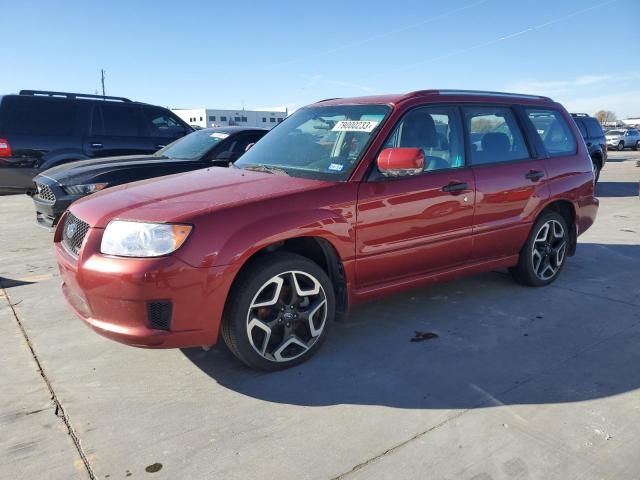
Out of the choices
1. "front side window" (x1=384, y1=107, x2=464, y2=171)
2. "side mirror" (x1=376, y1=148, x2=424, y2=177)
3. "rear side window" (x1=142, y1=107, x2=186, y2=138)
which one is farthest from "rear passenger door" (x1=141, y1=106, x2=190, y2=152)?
"side mirror" (x1=376, y1=148, x2=424, y2=177)

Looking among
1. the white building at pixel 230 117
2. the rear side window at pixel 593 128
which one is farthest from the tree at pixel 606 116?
the rear side window at pixel 593 128

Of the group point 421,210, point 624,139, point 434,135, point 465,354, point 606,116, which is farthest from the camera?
point 606,116

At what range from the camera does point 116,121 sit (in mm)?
8391

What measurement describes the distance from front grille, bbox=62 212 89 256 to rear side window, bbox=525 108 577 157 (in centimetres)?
387

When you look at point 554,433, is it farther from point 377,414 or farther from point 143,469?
point 143,469

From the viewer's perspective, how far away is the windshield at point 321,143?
3.46 metres

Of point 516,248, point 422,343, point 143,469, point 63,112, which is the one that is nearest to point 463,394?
point 422,343

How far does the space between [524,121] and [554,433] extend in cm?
300

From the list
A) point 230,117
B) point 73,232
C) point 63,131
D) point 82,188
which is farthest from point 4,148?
point 230,117

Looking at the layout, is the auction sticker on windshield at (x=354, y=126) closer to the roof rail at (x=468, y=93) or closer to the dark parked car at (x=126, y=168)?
the roof rail at (x=468, y=93)

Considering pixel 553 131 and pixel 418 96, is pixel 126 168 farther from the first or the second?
pixel 553 131

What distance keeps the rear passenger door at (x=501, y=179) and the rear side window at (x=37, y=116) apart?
6606 millimetres

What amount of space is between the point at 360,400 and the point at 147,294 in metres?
1.29

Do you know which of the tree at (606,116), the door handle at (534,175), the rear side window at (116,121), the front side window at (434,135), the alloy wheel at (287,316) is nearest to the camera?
the alloy wheel at (287,316)
